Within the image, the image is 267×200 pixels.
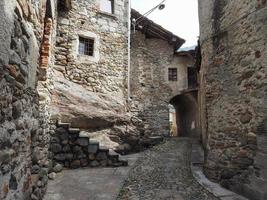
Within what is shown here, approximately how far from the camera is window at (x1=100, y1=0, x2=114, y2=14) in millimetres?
8359

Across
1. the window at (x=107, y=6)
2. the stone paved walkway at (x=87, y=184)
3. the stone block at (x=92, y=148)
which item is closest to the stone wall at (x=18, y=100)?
the stone paved walkway at (x=87, y=184)

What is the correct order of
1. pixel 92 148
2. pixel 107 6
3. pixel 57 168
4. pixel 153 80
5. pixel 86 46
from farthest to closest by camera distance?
pixel 153 80, pixel 107 6, pixel 86 46, pixel 92 148, pixel 57 168

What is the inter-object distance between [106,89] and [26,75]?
5326mm

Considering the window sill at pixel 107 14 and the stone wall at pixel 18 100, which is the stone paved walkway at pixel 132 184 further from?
the window sill at pixel 107 14

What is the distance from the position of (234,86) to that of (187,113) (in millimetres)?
10646

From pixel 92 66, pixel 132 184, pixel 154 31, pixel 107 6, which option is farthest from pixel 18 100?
pixel 154 31

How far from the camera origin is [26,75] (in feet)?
8.04

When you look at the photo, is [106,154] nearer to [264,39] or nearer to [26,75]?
[26,75]

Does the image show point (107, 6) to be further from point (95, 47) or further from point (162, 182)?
point (162, 182)

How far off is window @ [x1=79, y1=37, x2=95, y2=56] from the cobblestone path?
13.4 ft

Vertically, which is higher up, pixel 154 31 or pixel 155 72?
pixel 154 31

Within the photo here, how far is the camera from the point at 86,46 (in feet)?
25.6

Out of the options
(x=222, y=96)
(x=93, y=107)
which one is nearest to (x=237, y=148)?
(x=222, y=96)

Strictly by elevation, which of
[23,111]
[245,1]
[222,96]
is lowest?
[23,111]
